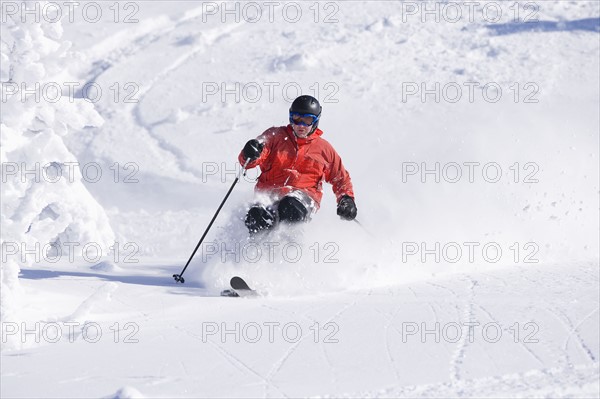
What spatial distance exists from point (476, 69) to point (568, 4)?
12.6ft

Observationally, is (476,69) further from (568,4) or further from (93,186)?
(93,186)

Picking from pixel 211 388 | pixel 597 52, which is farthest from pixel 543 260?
pixel 597 52

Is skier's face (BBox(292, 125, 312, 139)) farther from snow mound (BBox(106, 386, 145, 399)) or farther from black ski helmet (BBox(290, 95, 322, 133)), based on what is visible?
snow mound (BBox(106, 386, 145, 399))

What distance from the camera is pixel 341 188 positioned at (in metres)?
7.18

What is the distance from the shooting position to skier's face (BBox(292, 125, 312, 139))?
6.95m

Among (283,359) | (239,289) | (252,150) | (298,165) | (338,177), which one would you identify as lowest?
(283,359)

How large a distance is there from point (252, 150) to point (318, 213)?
185cm

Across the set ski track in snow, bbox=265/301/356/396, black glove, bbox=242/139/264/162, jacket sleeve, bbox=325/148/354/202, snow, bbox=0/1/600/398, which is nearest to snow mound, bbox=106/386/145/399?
snow, bbox=0/1/600/398

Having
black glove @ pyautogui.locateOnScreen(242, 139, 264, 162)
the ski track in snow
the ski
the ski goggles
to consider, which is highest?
the ski goggles

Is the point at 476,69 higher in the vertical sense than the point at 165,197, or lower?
higher

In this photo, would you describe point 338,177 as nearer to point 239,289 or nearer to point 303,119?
point 303,119

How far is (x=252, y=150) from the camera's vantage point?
6.76 m

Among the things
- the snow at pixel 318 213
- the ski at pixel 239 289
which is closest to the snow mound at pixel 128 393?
the snow at pixel 318 213

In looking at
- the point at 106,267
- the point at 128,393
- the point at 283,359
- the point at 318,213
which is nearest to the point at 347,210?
the point at 318,213
